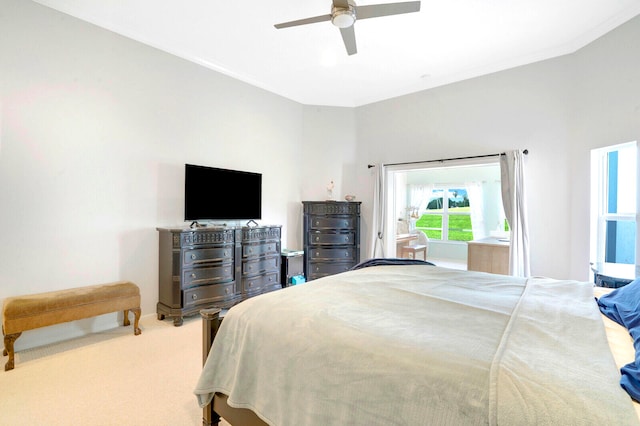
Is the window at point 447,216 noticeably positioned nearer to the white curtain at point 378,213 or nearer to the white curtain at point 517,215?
the white curtain at point 378,213

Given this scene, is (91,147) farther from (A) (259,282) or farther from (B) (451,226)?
(B) (451,226)

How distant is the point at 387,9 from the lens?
7.47 feet

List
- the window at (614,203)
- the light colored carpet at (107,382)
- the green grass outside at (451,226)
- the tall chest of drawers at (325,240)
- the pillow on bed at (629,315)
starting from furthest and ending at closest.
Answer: the green grass outside at (451,226), the tall chest of drawers at (325,240), the window at (614,203), the light colored carpet at (107,382), the pillow on bed at (629,315)

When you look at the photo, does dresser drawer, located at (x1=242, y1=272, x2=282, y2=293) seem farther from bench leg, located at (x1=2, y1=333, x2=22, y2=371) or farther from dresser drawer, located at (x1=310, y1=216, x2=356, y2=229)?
bench leg, located at (x1=2, y1=333, x2=22, y2=371)

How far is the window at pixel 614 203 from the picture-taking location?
305 centimetres

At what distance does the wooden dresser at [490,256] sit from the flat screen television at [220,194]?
3555mm

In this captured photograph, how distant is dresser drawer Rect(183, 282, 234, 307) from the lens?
3371 millimetres

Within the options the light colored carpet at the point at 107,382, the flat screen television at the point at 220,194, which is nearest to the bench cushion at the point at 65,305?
the light colored carpet at the point at 107,382

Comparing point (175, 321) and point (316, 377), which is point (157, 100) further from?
point (316, 377)

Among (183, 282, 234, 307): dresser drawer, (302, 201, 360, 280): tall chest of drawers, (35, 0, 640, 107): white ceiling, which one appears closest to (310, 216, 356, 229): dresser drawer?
(302, 201, 360, 280): tall chest of drawers

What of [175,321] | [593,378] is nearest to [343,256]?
[175,321]

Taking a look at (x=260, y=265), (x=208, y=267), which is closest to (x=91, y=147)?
(x=208, y=267)

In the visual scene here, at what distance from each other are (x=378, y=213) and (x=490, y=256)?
74.7 inches

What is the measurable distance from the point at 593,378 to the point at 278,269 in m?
3.82
